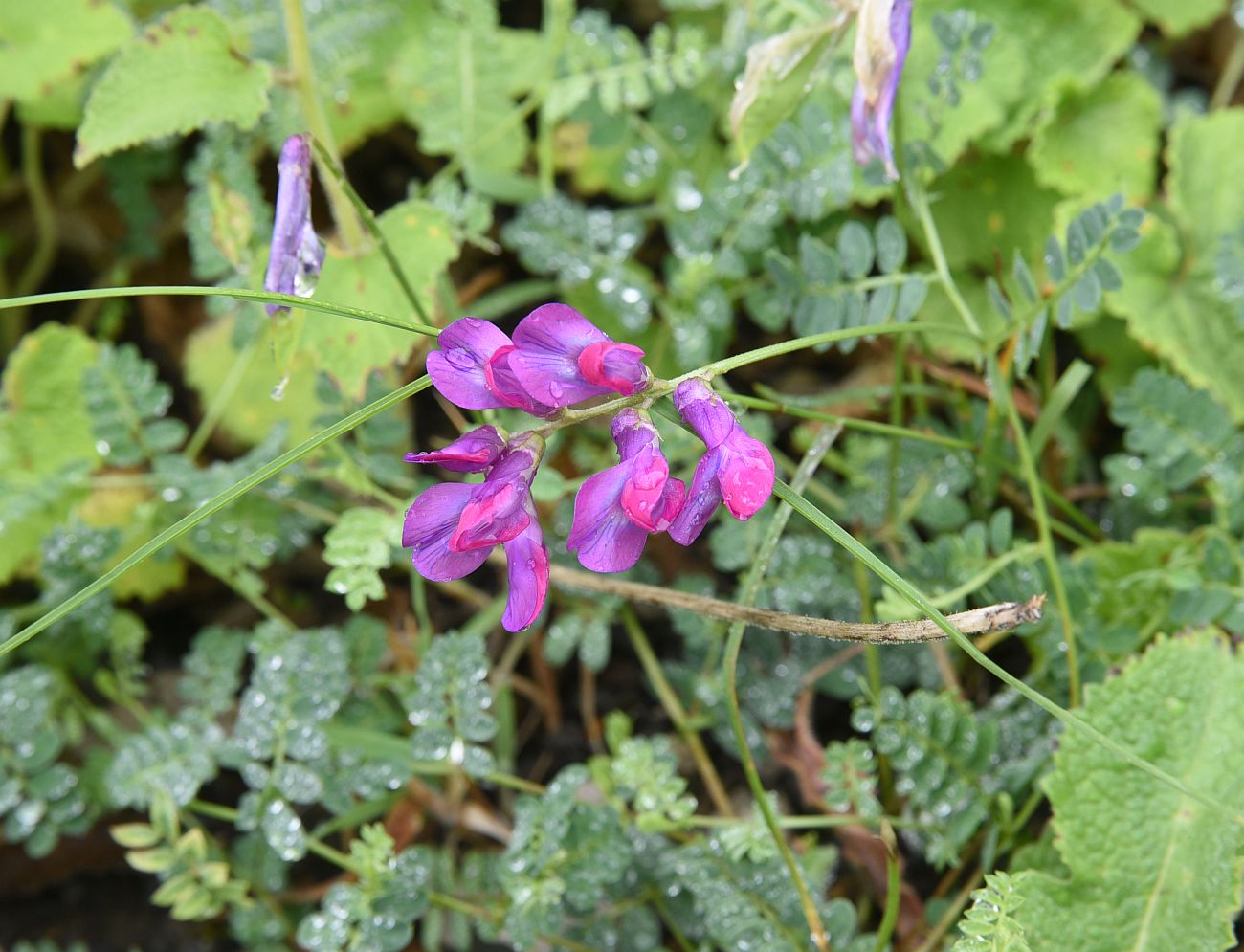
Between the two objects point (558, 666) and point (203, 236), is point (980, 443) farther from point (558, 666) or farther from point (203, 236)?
point (203, 236)

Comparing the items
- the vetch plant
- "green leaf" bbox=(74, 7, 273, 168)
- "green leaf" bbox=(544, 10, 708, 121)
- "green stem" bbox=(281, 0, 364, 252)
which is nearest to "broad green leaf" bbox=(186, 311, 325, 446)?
the vetch plant

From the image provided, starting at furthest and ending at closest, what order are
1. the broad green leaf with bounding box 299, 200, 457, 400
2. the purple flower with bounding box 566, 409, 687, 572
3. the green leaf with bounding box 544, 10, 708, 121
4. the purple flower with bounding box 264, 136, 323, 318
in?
the green leaf with bounding box 544, 10, 708, 121 < the broad green leaf with bounding box 299, 200, 457, 400 < the purple flower with bounding box 264, 136, 323, 318 < the purple flower with bounding box 566, 409, 687, 572

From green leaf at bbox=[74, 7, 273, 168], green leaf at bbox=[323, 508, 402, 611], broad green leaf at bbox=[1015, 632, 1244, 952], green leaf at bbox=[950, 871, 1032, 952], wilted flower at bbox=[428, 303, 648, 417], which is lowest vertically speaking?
broad green leaf at bbox=[1015, 632, 1244, 952]

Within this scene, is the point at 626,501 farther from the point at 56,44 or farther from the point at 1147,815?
the point at 56,44

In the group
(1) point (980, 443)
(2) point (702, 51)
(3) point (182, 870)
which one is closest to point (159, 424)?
(3) point (182, 870)

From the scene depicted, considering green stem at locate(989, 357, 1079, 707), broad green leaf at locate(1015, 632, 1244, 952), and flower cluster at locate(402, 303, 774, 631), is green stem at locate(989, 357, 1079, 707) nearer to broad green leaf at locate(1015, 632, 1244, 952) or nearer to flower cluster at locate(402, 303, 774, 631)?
broad green leaf at locate(1015, 632, 1244, 952)

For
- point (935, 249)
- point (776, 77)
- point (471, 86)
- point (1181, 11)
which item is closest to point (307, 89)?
point (471, 86)
